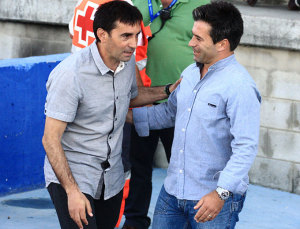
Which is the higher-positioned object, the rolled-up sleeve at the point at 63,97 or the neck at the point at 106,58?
the neck at the point at 106,58

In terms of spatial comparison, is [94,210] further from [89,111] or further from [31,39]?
[31,39]

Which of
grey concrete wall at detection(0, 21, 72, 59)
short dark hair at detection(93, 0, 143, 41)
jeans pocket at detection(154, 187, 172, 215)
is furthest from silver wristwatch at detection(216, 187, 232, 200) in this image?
grey concrete wall at detection(0, 21, 72, 59)

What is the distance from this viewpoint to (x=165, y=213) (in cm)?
378

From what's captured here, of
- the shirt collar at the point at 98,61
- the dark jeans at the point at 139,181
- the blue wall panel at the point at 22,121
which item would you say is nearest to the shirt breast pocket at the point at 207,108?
the shirt collar at the point at 98,61

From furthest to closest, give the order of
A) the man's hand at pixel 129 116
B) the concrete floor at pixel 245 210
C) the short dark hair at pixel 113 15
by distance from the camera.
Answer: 1. the concrete floor at pixel 245 210
2. the man's hand at pixel 129 116
3. the short dark hair at pixel 113 15

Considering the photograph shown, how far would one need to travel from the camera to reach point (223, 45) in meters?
3.60

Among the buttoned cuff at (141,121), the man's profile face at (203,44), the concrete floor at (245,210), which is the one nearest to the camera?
the man's profile face at (203,44)

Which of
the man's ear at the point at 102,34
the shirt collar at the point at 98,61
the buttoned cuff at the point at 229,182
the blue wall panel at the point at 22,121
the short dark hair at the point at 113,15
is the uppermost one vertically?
the short dark hair at the point at 113,15

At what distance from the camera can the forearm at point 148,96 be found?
4277 millimetres

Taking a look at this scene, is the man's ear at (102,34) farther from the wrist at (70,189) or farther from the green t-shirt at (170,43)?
the green t-shirt at (170,43)

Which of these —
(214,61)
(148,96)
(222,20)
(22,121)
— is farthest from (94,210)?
(22,121)

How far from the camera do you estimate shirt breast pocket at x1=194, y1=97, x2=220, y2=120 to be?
3.53 meters

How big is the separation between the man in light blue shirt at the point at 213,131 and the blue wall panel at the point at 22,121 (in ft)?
9.26

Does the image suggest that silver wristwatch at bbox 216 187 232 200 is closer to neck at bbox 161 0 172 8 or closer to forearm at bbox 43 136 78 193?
forearm at bbox 43 136 78 193
